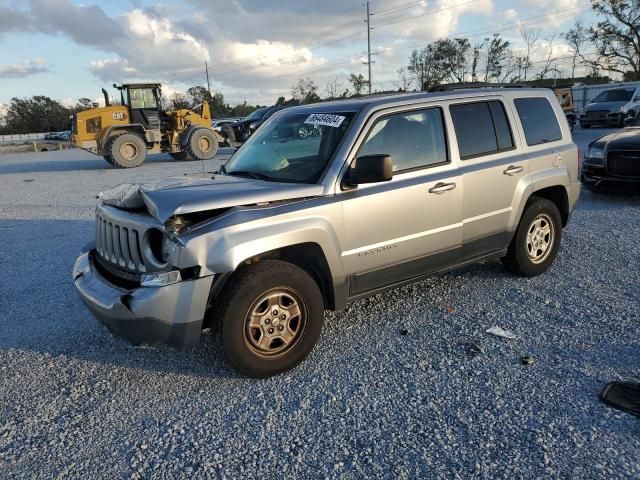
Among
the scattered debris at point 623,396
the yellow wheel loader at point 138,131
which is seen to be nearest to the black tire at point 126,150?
the yellow wheel loader at point 138,131

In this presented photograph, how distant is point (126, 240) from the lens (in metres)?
3.35

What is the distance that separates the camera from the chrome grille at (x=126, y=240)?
3165mm

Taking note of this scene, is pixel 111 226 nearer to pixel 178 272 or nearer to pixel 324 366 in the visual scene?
pixel 178 272

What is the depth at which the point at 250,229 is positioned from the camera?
10.4 feet

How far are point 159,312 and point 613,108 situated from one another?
24.3 metres

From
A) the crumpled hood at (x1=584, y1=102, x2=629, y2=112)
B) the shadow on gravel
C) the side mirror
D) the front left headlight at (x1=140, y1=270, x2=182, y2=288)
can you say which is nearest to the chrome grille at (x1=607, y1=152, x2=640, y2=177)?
the side mirror

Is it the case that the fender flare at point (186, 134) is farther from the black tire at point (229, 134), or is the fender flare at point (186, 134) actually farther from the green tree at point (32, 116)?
the green tree at point (32, 116)

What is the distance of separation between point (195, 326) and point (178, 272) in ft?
1.22

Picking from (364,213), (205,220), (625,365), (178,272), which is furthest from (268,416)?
(625,365)

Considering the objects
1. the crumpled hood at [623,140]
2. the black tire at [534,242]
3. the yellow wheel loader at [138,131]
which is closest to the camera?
the black tire at [534,242]

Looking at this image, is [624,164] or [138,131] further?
[138,131]

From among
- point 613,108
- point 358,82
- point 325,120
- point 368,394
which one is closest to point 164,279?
point 368,394

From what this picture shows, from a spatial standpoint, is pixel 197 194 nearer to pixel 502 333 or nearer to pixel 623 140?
pixel 502 333

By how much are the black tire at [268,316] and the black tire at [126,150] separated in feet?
51.4
